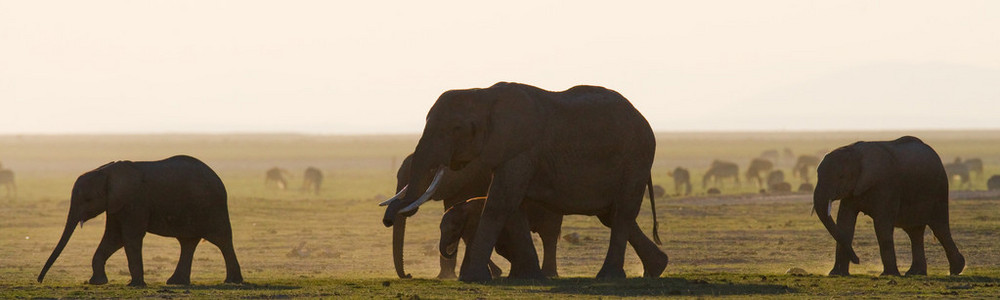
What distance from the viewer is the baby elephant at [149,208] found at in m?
20.2

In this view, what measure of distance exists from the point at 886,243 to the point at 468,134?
620 cm

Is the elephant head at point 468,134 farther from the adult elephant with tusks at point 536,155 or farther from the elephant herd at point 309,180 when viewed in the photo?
the elephant herd at point 309,180

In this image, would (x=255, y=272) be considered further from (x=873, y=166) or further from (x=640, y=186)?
(x=873, y=166)

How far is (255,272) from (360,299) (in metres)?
9.45

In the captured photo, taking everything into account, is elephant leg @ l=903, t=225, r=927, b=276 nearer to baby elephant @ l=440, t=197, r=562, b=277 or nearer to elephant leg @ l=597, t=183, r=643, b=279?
elephant leg @ l=597, t=183, r=643, b=279

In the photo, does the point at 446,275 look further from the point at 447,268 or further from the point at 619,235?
the point at 619,235

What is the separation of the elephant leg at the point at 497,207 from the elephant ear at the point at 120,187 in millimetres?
4364

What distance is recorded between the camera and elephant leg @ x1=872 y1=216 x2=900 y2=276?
70.8 ft

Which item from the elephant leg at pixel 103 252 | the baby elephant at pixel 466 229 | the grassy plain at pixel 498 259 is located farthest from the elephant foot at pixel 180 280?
the baby elephant at pixel 466 229

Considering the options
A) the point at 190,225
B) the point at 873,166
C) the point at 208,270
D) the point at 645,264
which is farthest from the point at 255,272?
the point at 873,166

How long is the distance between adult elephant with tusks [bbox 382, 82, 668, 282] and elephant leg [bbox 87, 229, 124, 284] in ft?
12.5

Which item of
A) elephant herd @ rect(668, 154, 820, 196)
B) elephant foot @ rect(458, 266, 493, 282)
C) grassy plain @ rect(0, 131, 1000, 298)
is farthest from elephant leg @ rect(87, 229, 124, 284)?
elephant herd @ rect(668, 154, 820, 196)

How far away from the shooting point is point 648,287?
18766 millimetres

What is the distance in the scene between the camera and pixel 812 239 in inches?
1278
